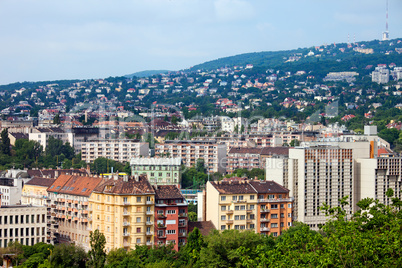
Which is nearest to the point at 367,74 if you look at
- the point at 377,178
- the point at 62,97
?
the point at 62,97

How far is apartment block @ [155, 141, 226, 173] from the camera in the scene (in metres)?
81.0

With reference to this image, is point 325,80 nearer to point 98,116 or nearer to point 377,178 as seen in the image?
point 98,116

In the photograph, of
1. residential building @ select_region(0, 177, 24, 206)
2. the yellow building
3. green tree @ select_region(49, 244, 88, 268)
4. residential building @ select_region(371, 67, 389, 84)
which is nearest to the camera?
green tree @ select_region(49, 244, 88, 268)

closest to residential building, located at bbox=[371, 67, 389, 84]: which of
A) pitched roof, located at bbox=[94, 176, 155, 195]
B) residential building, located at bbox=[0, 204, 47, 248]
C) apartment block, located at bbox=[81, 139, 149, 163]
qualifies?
apartment block, located at bbox=[81, 139, 149, 163]

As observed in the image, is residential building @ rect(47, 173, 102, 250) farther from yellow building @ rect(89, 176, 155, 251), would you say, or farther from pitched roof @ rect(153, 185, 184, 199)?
pitched roof @ rect(153, 185, 184, 199)

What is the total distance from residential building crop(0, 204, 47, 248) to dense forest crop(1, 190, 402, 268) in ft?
6.56

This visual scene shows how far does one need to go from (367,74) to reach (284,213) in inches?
6049

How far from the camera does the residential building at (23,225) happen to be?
1617 inches

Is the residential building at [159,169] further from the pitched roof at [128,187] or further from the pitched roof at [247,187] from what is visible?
the pitched roof at [128,187]

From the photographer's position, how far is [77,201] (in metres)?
42.5

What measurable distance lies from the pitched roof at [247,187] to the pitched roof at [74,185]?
5.93 meters

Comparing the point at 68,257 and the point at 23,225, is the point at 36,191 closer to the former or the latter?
the point at 23,225

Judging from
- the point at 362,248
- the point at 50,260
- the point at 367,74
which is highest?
the point at 367,74

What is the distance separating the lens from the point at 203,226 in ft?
133
